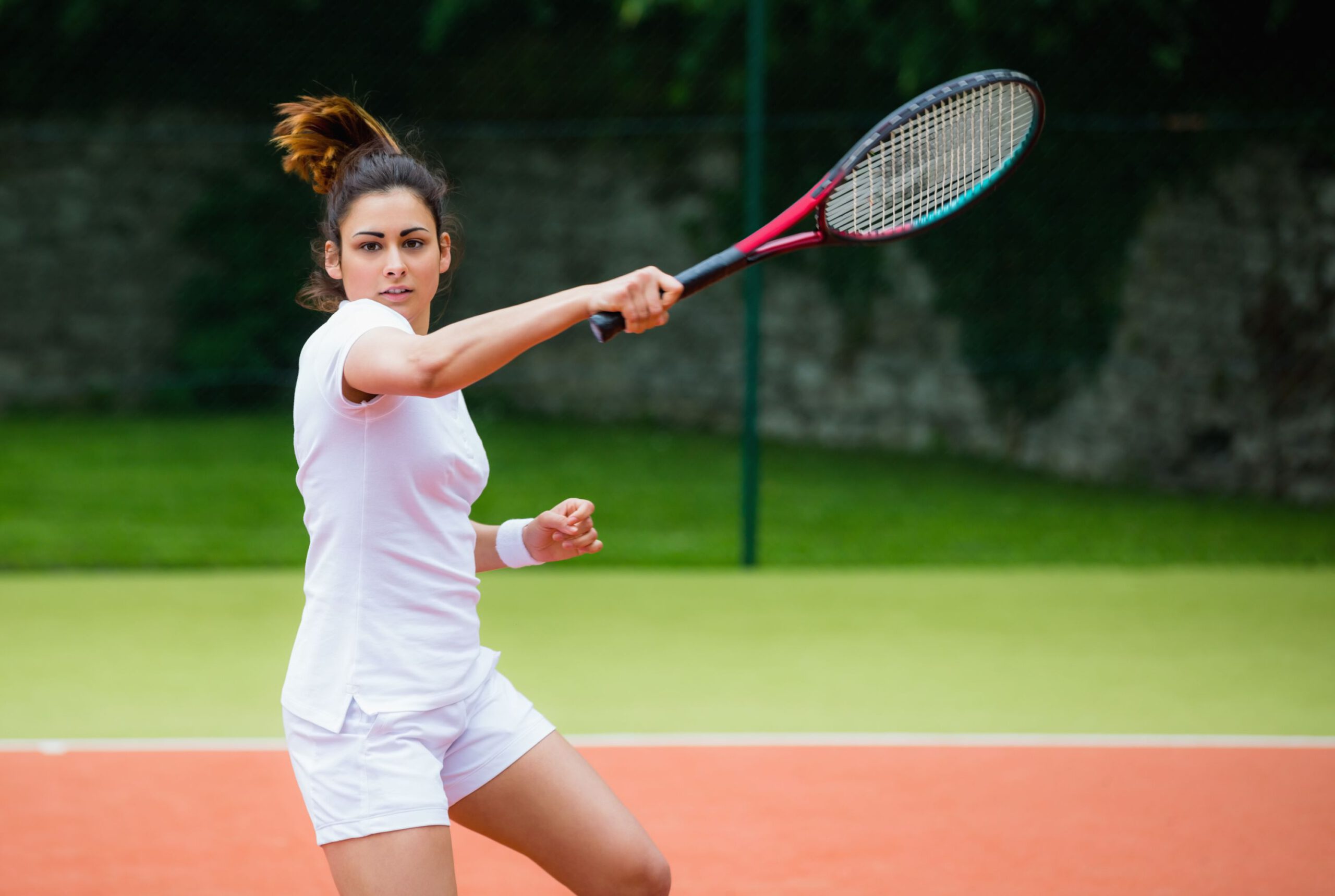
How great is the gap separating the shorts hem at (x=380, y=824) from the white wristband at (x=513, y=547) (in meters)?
0.56

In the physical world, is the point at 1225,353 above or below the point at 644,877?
above

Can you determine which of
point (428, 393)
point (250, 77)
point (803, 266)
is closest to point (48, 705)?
point (428, 393)

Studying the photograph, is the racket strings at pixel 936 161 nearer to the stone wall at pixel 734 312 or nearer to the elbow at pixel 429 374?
the elbow at pixel 429 374

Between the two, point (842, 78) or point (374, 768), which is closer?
point (374, 768)

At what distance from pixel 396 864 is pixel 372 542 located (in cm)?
47

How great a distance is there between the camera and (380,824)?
7.39 ft

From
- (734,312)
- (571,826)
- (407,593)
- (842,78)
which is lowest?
(571,826)

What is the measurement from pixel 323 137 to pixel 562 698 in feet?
9.60

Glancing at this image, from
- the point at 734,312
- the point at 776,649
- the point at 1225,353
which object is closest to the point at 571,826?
the point at 776,649

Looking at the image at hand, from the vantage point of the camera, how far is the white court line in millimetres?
4547

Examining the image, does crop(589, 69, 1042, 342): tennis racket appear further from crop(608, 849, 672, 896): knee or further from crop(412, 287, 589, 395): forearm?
crop(608, 849, 672, 896): knee

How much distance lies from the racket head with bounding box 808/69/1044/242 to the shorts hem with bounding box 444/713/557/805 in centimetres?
107

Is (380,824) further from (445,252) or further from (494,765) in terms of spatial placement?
(445,252)

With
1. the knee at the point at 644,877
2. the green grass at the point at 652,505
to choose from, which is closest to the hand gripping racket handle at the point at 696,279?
the knee at the point at 644,877
